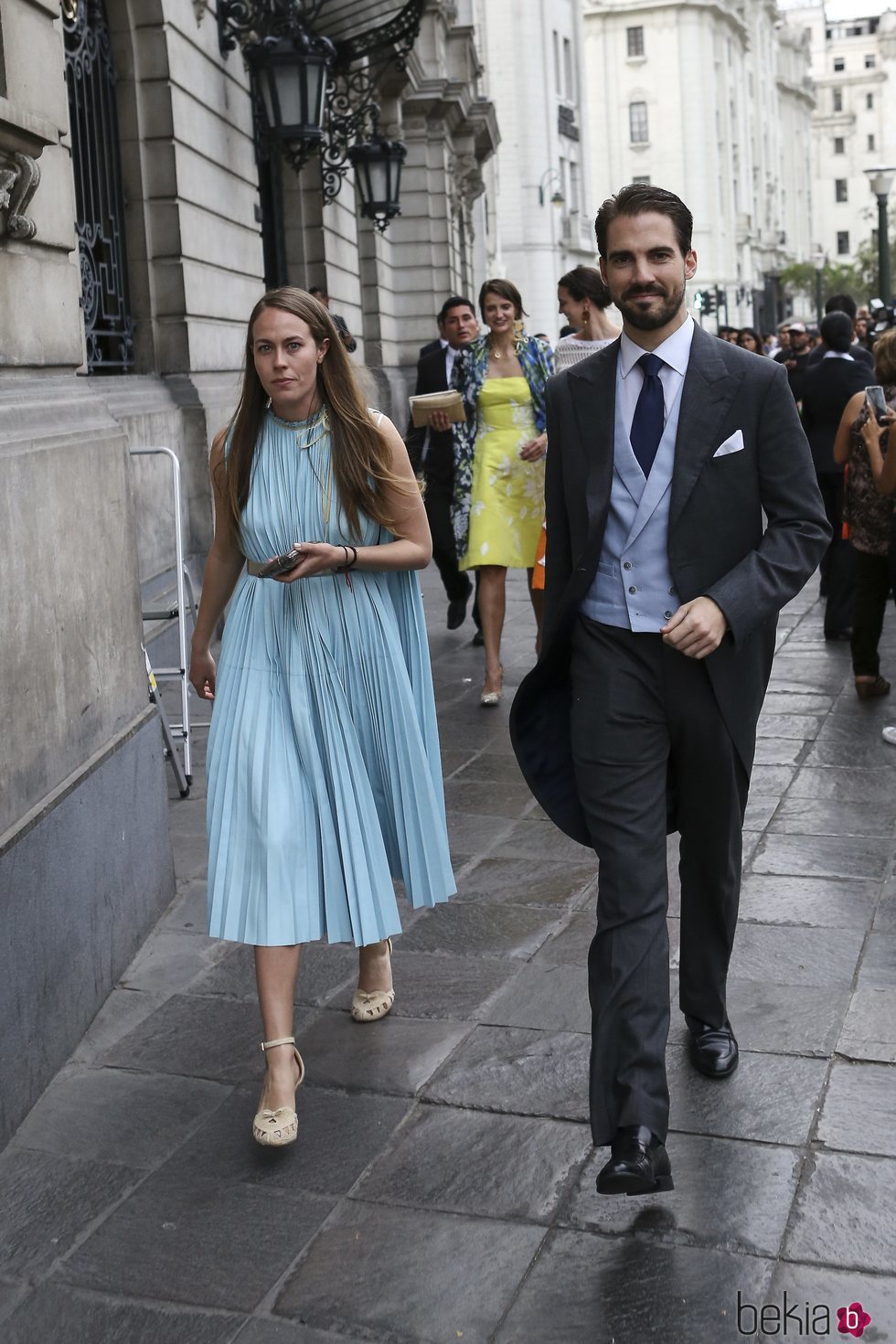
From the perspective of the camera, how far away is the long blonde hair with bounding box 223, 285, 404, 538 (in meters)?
3.87

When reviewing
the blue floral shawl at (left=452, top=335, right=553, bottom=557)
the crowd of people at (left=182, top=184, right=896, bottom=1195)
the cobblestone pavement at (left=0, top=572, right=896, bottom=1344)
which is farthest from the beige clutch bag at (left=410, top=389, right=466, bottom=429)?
the crowd of people at (left=182, top=184, right=896, bottom=1195)

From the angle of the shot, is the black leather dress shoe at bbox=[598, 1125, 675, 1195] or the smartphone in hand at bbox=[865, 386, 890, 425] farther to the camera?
the smartphone in hand at bbox=[865, 386, 890, 425]

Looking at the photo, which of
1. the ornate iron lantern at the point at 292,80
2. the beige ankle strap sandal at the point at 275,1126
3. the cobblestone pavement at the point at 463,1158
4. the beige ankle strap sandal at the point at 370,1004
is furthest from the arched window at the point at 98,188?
the beige ankle strap sandal at the point at 275,1126

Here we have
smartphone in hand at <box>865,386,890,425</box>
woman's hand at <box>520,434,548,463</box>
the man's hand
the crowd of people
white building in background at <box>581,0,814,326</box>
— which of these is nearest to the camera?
the man's hand

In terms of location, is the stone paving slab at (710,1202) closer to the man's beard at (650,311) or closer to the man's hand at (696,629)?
the man's hand at (696,629)

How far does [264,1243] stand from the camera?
320 cm

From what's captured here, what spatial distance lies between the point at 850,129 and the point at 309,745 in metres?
147

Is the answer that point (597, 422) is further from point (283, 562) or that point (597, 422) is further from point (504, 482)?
point (504, 482)

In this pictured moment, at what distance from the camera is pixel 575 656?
11.4ft

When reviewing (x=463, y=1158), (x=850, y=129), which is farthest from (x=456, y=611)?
(x=850, y=129)

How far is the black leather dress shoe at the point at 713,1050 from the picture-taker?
3.81 metres

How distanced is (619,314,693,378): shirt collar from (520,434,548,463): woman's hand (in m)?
4.58

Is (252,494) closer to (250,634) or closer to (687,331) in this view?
(250,634)

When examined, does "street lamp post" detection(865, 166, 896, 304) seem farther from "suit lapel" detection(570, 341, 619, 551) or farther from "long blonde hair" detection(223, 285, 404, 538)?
"suit lapel" detection(570, 341, 619, 551)
